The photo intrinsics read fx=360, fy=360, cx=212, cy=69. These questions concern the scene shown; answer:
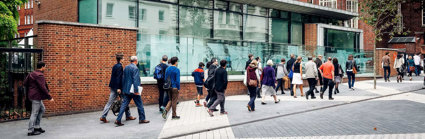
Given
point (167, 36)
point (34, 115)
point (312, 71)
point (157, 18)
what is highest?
point (157, 18)

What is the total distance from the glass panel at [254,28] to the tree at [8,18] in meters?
12.5

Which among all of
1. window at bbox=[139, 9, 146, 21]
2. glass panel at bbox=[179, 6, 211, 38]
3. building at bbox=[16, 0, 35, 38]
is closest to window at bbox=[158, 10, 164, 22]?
window at bbox=[139, 9, 146, 21]

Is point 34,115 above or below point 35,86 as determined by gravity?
below

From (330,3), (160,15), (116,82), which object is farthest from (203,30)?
(330,3)

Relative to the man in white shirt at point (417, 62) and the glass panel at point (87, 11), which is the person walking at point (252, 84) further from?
the man in white shirt at point (417, 62)

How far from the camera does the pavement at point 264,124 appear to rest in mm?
7598

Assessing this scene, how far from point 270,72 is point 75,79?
6.21 m

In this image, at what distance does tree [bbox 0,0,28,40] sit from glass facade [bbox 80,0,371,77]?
218 inches

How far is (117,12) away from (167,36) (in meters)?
3.78

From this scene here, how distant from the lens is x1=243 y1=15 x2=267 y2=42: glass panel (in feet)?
72.4

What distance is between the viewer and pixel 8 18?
18.1 meters

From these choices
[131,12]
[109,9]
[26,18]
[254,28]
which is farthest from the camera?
[26,18]

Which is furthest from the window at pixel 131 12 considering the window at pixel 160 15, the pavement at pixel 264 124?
the pavement at pixel 264 124

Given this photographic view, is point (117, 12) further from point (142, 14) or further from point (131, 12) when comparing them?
point (142, 14)
